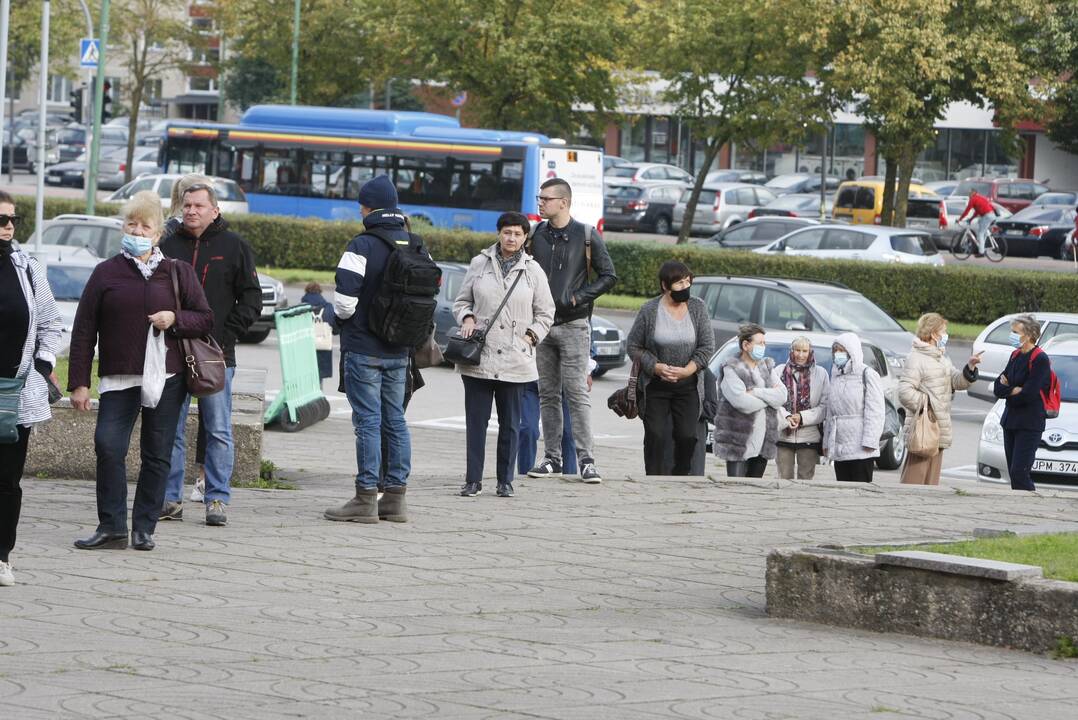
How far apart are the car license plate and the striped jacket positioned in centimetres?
996

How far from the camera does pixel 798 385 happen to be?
A: 1395 cm

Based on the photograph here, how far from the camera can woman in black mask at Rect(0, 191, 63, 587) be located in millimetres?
7609

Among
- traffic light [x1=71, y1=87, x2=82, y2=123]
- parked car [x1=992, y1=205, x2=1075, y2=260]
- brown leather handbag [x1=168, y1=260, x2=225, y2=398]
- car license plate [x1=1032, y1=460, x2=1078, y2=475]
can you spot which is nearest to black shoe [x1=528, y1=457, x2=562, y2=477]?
brown leather handbag [x1=168, y1=260, x2=225, y2=398]

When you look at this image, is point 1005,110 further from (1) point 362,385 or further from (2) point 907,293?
(1) point 362,385

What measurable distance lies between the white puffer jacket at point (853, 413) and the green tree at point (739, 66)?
91.3 ft

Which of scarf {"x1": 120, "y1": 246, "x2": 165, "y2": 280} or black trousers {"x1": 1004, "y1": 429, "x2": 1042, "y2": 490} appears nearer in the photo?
scarf {"x1": 120, "y1": 246, "x2": 165, "y2": 280}

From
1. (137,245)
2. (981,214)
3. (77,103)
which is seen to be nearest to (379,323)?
(137,245)

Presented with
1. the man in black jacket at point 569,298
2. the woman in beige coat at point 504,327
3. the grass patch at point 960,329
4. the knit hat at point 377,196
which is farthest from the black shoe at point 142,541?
the grass patch at point 960,329

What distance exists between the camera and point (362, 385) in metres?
9.73

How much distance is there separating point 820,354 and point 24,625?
11.7 m

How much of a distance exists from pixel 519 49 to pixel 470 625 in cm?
3876

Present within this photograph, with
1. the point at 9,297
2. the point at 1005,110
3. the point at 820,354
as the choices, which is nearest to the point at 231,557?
the point at 9,297

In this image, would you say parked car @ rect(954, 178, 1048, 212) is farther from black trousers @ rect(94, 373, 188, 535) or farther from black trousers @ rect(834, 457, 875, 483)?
black trousers @ rect(94, 373, 188, 535)

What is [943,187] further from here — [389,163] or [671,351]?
[671,351]
